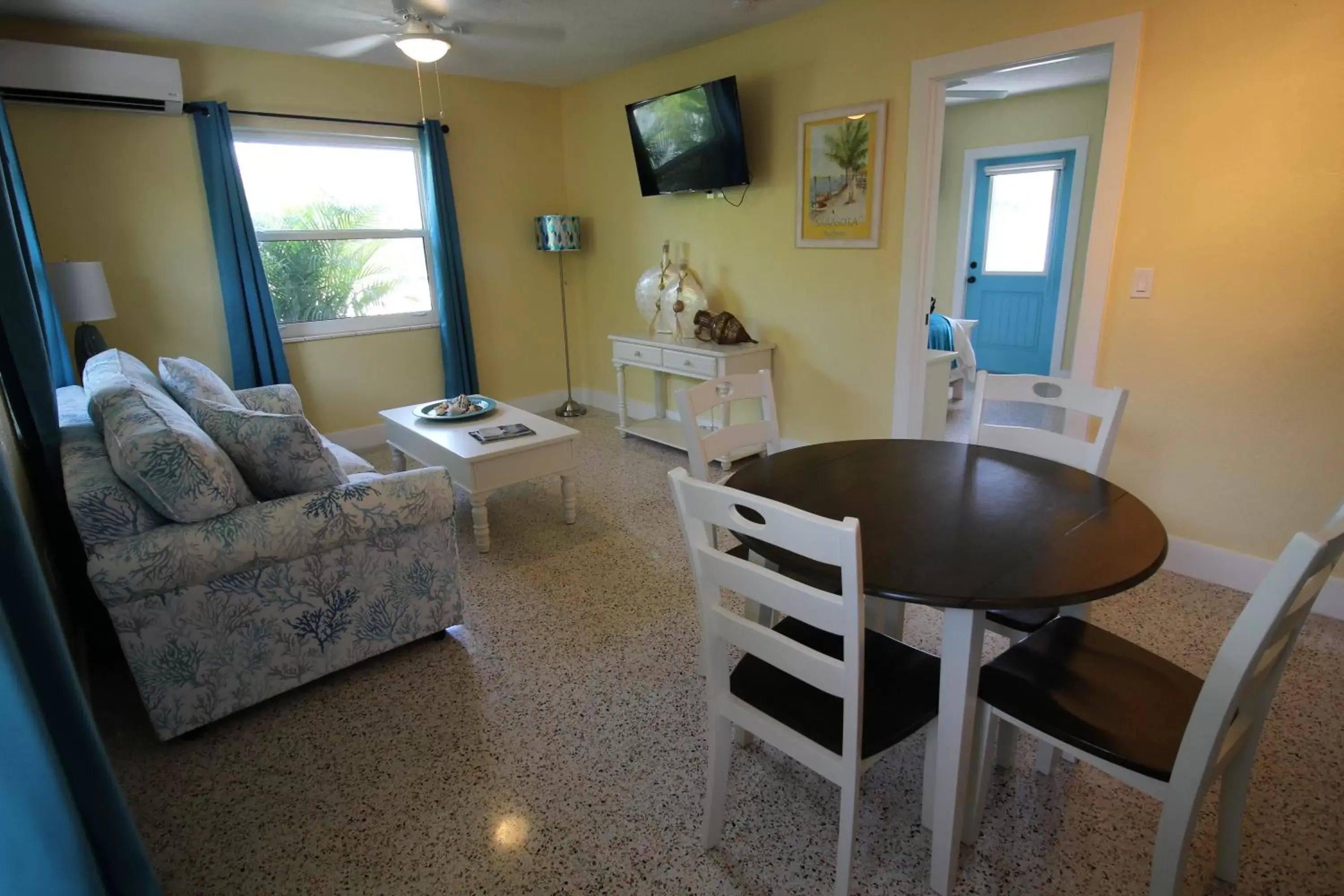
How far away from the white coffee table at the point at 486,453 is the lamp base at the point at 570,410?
6.11ft

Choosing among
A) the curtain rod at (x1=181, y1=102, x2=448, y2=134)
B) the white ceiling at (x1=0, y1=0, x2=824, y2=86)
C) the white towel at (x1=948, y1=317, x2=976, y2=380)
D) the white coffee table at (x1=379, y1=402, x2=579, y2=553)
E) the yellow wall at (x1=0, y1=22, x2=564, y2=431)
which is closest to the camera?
the white coffee table at (x1=379, y1=402, x2=579, y2=553)

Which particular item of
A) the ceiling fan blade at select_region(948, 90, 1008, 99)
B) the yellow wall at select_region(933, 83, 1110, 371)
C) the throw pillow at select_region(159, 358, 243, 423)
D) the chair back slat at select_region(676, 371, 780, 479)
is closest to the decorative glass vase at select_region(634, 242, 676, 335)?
the yellow wall at select_region(933, 83, 1110, 371)

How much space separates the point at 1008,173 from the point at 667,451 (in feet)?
14.0

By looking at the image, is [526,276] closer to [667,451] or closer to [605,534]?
[667,451]

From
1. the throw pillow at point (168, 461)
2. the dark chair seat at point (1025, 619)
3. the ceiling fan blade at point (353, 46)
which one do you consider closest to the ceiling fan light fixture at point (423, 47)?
the ceiling fan blade at point (353, 46)

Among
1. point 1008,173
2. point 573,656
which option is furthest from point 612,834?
point 1008,173

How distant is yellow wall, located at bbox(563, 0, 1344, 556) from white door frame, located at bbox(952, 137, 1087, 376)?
10.6 feet

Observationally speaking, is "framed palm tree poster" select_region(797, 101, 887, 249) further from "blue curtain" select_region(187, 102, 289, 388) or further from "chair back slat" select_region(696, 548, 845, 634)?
"blue curtain" select_region(187, 102, 289, 388)

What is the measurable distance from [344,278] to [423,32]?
5.63 feet

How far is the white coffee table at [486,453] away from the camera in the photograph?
9.80ft

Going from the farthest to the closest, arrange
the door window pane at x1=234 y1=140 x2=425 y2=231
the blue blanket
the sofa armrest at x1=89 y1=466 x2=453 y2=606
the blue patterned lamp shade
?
the blue blanket, the blue patterned lamp shade, the door window pane at x1=234 y1=140 x2=425 y2=231, the sofa armrest at x1=89 y1=466 x2=453 y2=606

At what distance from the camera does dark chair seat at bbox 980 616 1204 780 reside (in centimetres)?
122

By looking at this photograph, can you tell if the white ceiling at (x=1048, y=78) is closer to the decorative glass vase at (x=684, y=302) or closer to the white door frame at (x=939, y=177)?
the white door frame at (x=939, y=177)

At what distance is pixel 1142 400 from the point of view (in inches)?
107
